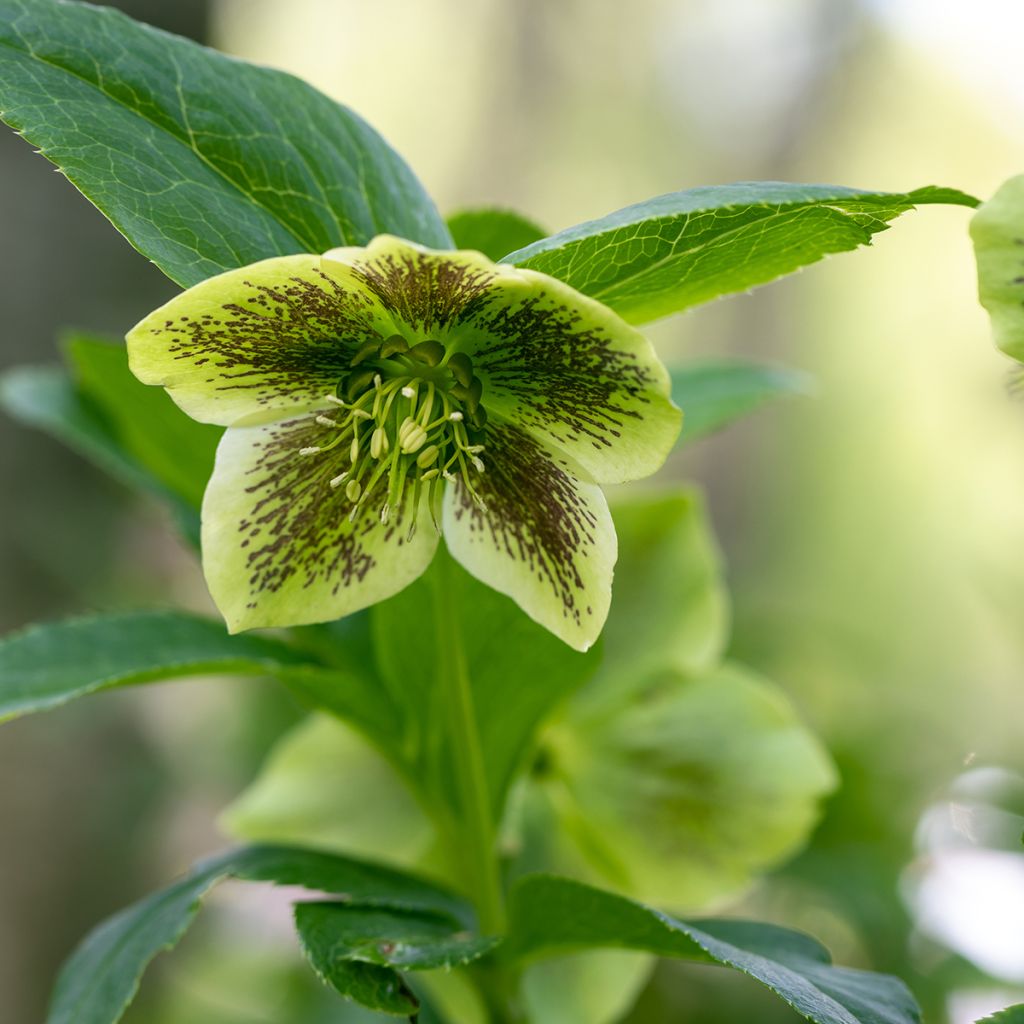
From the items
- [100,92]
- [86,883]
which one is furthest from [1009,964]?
[86,883]

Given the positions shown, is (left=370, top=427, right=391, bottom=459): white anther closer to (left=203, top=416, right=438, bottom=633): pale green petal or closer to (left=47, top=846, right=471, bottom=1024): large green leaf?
(left=203, top=416, right=438, bottom=633): pale green petal

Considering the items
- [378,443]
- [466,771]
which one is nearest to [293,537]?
[378,443]

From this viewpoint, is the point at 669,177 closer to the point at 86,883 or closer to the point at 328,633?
the point at 86,883

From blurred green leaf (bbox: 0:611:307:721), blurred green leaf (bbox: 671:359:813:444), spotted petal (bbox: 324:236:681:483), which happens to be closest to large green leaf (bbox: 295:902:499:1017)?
blurred green leaf (bbox: 0:611:307:721)

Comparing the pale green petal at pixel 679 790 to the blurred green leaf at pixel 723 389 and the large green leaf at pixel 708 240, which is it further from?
the large green leaf at pixel 708 240

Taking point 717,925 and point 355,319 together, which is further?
point 717,925
